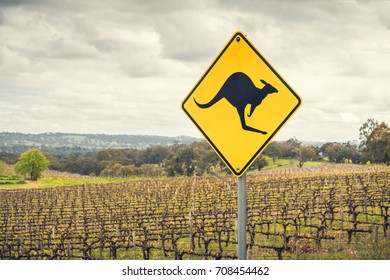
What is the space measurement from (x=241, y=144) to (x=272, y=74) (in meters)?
0.65

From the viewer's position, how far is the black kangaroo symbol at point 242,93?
352 centimetres

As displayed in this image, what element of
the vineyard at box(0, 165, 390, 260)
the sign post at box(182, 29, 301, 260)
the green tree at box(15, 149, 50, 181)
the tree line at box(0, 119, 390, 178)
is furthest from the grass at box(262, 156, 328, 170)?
the sign post at box(182, 29, 301, 260)

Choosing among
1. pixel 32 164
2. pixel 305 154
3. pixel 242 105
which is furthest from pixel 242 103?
pixel 305 154

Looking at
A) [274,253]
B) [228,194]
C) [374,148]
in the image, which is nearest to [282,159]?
[374,148]

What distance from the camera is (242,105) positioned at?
353 cm

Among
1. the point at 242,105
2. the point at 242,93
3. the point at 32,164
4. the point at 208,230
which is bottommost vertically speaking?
the point at 208,230

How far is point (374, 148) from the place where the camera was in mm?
83062

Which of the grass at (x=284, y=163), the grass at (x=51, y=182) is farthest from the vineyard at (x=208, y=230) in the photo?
the grass at (x=284, y=163)

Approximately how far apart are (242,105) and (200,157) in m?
87.1

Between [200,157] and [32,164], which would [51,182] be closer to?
[32,164]

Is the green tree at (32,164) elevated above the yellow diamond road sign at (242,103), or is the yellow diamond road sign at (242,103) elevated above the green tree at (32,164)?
the green tree at (32,164)

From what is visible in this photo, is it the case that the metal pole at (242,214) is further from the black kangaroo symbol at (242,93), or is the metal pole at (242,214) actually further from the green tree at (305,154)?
the green tree at (305,154)
